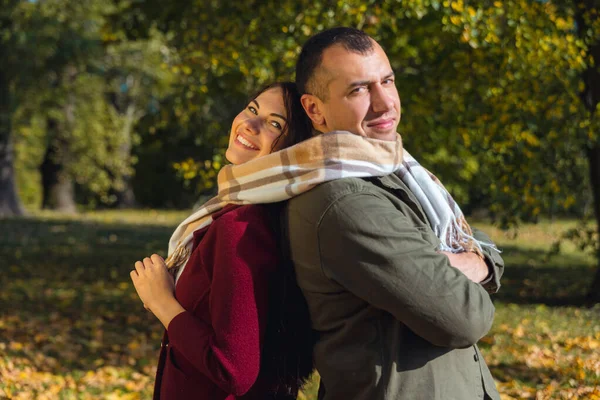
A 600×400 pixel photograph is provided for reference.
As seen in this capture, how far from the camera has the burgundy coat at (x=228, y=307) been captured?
1.89m

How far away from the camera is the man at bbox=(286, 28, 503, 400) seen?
1743mm

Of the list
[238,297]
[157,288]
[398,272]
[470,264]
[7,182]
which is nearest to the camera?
[398,272]

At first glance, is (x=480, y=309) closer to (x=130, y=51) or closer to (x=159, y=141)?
(x=130, y=51)

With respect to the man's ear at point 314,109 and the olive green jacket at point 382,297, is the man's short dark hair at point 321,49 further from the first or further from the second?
the olive green jacket at point 382,297

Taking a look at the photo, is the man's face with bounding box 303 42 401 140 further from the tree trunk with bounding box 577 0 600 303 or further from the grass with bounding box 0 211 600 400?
the tree trunk with bounding box 577 0 600 303

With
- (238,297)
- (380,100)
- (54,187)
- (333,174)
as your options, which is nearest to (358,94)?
(380,100)

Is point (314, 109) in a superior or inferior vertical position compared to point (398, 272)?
superior

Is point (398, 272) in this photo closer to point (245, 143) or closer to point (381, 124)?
point (381, 124)

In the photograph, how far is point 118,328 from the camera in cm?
816

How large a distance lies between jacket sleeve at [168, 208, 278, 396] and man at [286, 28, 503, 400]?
0.29 feet

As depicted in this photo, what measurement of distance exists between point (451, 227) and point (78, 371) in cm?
505

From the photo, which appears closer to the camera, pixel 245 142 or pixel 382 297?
pixel 382 297

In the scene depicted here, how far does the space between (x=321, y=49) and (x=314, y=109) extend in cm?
16

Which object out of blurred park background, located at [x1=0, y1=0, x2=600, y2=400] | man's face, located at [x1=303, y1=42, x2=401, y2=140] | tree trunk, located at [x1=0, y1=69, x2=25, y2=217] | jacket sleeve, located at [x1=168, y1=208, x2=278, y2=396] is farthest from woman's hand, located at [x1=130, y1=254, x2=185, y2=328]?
tree trunk, located at [x1=0, y1=69, x2=25, y2=217]
